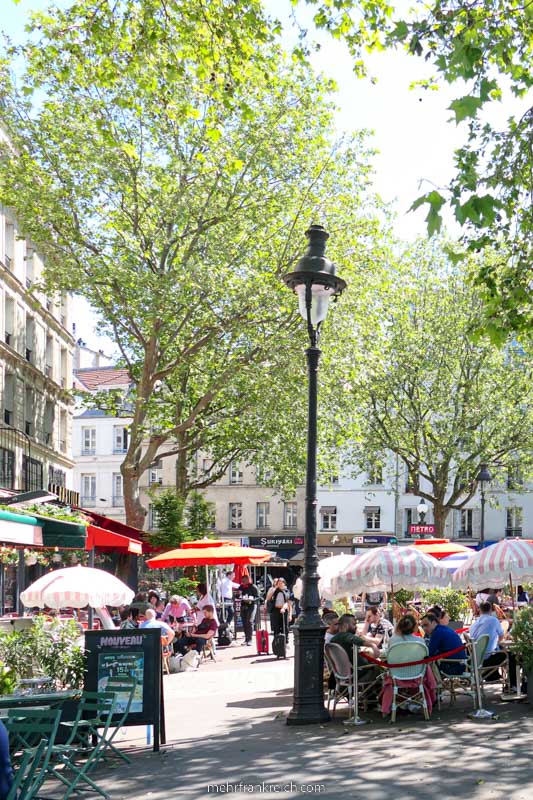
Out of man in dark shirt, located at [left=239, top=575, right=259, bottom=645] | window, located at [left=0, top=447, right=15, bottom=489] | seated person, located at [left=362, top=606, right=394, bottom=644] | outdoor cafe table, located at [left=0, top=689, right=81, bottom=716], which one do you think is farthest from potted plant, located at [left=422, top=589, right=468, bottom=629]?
outdoor cafe table, located at [left=0, top=689, right=81, bottom=716]

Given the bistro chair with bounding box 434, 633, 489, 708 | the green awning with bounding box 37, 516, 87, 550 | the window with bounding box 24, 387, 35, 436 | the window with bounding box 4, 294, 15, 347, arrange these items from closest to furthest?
1. the bistro chair with bounding box 434, 633, 489, 708
2. the green awning with bounding box 37, 516, 87, 550
3. the window with bounding box 4, 294, 15, 347
4. the window with bounding box 24, 387, 35, 436

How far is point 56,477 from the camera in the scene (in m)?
40.6

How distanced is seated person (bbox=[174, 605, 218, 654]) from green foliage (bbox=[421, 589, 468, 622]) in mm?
6329

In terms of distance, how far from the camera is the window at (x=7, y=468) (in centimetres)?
3136

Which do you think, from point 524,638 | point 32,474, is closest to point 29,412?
point 32,474

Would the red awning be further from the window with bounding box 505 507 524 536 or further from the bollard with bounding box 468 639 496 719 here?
the window with bounding box 505 507 524 536

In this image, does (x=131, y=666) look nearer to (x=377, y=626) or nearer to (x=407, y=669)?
(x=407, y=669)

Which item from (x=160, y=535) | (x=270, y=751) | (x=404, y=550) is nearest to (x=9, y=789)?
(x=270, y=751)

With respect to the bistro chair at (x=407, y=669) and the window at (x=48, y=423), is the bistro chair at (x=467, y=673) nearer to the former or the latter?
the bistro chair at (x=407, y=669)

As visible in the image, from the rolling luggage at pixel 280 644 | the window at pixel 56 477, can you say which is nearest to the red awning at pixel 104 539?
the rolling luggage at pixel 280 644

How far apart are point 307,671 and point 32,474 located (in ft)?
83.1

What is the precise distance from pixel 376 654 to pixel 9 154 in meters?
21.8

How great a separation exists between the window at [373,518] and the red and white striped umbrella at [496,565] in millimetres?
47142

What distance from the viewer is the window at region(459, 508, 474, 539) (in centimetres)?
6012
